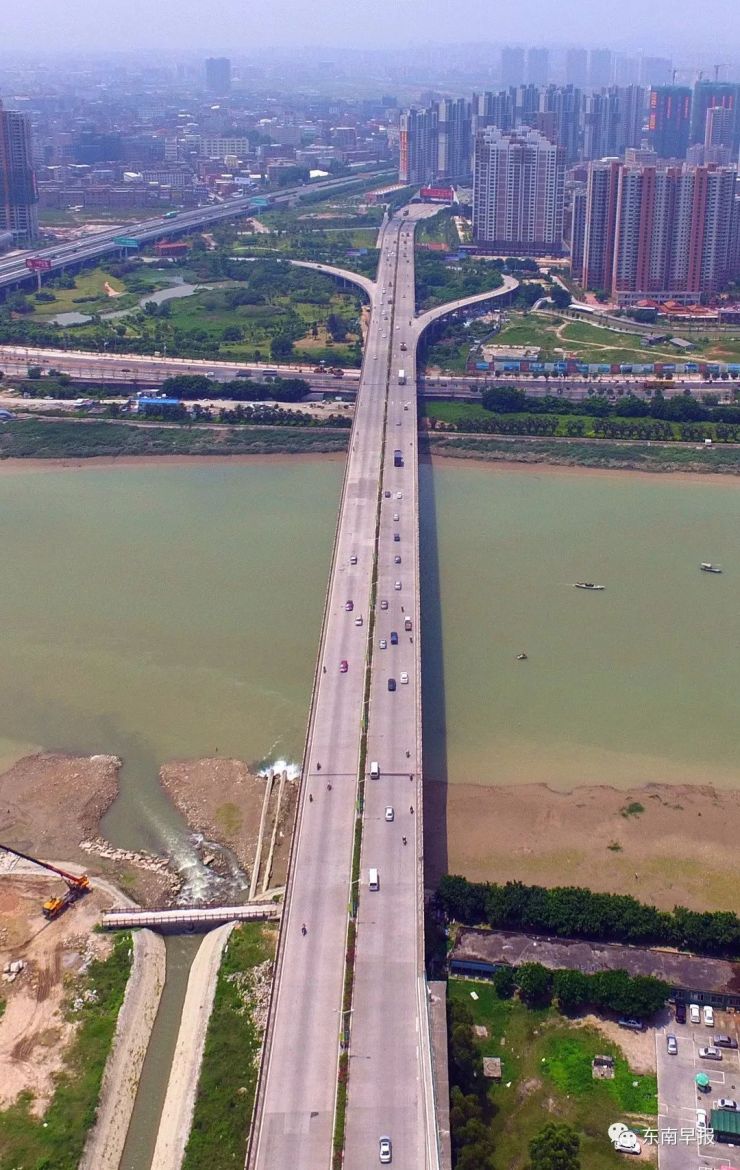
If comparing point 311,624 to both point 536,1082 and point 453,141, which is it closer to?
point 536,1082

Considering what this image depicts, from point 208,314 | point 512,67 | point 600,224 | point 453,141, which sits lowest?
point 208,314

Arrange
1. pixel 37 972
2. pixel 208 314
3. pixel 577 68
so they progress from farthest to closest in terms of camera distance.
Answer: pixel 577 68
pixel 208 314
pixel 37 972

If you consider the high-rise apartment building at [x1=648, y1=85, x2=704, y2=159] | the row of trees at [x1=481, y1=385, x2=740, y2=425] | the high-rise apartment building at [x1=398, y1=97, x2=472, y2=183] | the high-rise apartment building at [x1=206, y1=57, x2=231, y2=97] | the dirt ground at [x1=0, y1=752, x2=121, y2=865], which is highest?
the high-rise apartment building at [x1=206, y1=57, x2=231, y2=97]

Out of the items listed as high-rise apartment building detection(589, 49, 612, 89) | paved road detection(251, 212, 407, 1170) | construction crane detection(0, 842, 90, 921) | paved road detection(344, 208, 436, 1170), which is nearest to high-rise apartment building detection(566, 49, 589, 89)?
high-rise apartment building detection(589, 49, 612, 89)

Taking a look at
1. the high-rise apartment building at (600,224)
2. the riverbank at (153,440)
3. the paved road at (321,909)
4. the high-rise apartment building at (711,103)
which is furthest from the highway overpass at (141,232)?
the paved road at (321,909)

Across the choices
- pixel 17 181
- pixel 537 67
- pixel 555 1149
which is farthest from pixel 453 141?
pixel 537 67

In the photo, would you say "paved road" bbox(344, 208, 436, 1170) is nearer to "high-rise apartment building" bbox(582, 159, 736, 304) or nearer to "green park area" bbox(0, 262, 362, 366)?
"green park area" bbox(0, 262, 362, 366)
